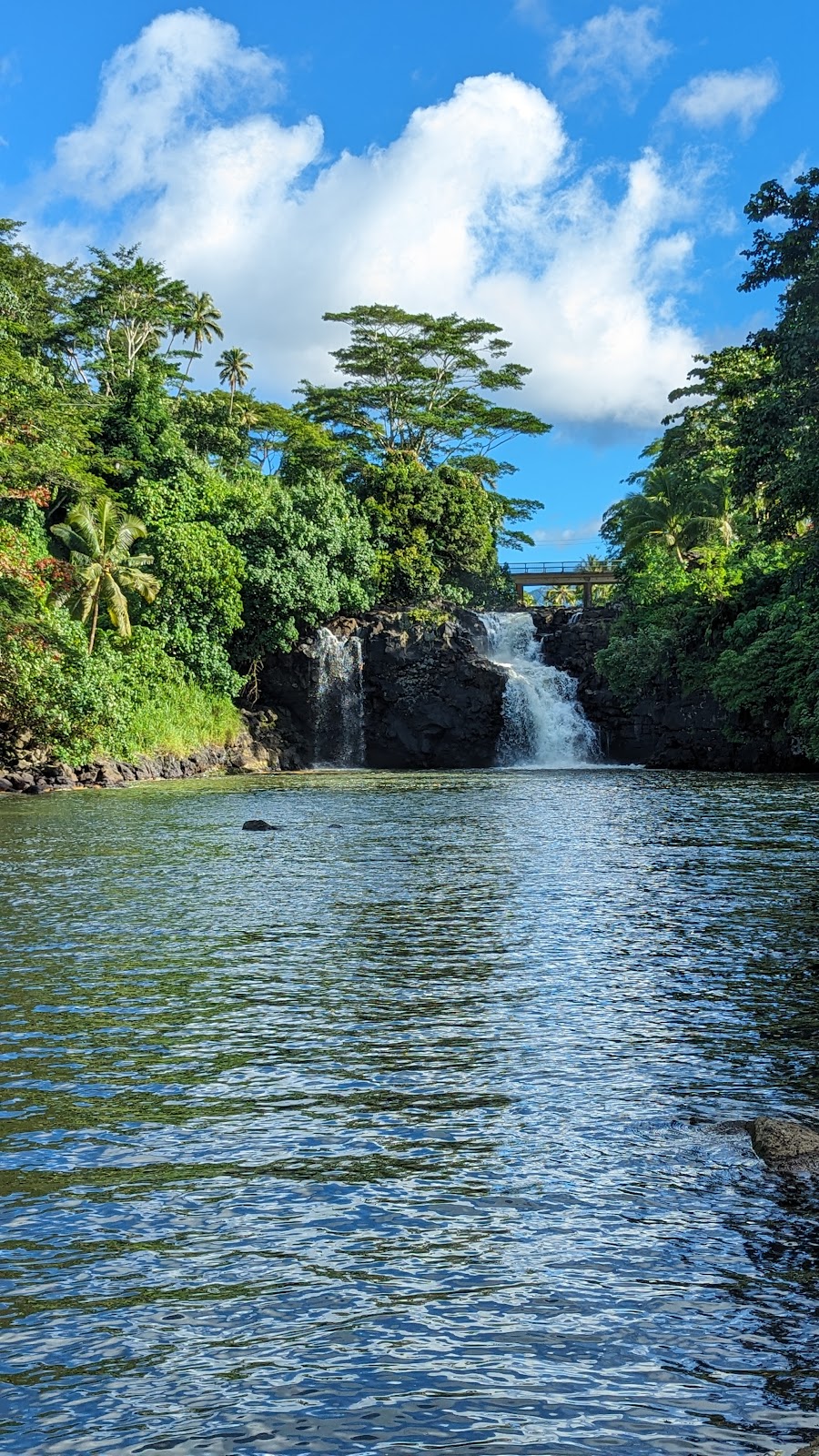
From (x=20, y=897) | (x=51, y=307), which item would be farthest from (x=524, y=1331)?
(x=51, y=307)

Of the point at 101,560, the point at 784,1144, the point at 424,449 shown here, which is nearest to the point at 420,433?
the point at 424,449

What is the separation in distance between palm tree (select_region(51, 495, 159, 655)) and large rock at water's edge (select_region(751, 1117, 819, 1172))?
3618 centimetres

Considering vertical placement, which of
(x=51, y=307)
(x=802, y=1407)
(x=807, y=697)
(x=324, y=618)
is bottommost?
(x=802, y=1407)

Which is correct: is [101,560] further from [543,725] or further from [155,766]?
[543,725]

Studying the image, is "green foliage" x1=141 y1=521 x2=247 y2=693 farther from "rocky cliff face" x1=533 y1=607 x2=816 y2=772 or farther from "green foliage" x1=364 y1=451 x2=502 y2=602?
"rocky cliff face" x1=533 y1=607 x2=816 y2=772

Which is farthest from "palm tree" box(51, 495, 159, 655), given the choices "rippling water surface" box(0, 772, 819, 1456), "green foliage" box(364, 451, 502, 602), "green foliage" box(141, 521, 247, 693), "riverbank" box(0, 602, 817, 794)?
"rippling water surface" box(0, 772, 819, 1456)

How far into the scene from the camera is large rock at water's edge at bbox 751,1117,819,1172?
20.8 ft

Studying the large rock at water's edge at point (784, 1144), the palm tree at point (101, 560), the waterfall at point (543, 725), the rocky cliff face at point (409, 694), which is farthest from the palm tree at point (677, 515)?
the large rock at water's edge at point (784, 1144)

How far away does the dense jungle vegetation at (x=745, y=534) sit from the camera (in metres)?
23.9

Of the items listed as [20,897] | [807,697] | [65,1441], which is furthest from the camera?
[807,697]

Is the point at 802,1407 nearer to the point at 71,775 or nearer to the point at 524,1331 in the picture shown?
the point at 524,1331

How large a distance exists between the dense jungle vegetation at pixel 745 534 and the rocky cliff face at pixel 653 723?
72 centimetres

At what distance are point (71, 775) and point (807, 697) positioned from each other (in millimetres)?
21448

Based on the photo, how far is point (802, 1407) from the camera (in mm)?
4172
